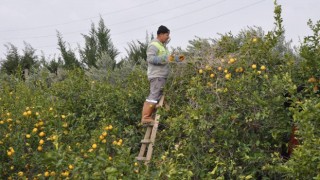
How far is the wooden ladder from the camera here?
6199 millimetres

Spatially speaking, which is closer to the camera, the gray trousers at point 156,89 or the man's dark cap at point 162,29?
the gray trousers at point 156,89

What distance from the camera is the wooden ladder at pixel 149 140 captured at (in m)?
6.20

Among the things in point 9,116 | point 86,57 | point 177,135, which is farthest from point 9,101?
point 86,57

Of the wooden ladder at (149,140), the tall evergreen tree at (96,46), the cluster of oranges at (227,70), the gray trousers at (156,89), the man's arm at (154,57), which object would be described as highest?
the tall evergreen tree at (96,46)

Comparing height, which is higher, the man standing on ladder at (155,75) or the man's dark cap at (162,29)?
the man's dark cap at (162,29)

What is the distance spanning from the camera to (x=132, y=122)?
23.9 ft

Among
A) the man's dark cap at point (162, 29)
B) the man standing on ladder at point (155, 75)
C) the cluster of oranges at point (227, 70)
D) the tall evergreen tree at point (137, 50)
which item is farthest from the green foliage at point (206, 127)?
the tall evergreen tree at point (137, 50)

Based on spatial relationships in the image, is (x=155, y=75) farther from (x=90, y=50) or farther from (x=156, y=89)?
(x=90, y=50)

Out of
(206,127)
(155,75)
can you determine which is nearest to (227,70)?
(206,127)

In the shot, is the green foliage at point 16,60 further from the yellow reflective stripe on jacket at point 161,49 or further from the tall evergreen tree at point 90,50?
the yellow reflective stripe on jacket at point 161,49

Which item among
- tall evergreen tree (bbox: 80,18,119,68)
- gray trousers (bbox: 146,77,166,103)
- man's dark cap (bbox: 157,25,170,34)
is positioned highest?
tall evergreen tree (bbox: 80,18,119,68)

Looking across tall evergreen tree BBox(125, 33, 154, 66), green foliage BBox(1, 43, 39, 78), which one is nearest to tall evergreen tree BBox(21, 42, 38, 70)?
green foliage BBox(1, 43, 39, 78)

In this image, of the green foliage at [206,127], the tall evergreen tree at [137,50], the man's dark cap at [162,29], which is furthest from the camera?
the tall evergreen tree at [137,50]

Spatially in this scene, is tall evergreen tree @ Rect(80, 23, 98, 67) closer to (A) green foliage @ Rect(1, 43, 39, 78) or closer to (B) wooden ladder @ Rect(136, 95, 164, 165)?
(A) green foliage @ Rect(1, 43, 39, 78)
